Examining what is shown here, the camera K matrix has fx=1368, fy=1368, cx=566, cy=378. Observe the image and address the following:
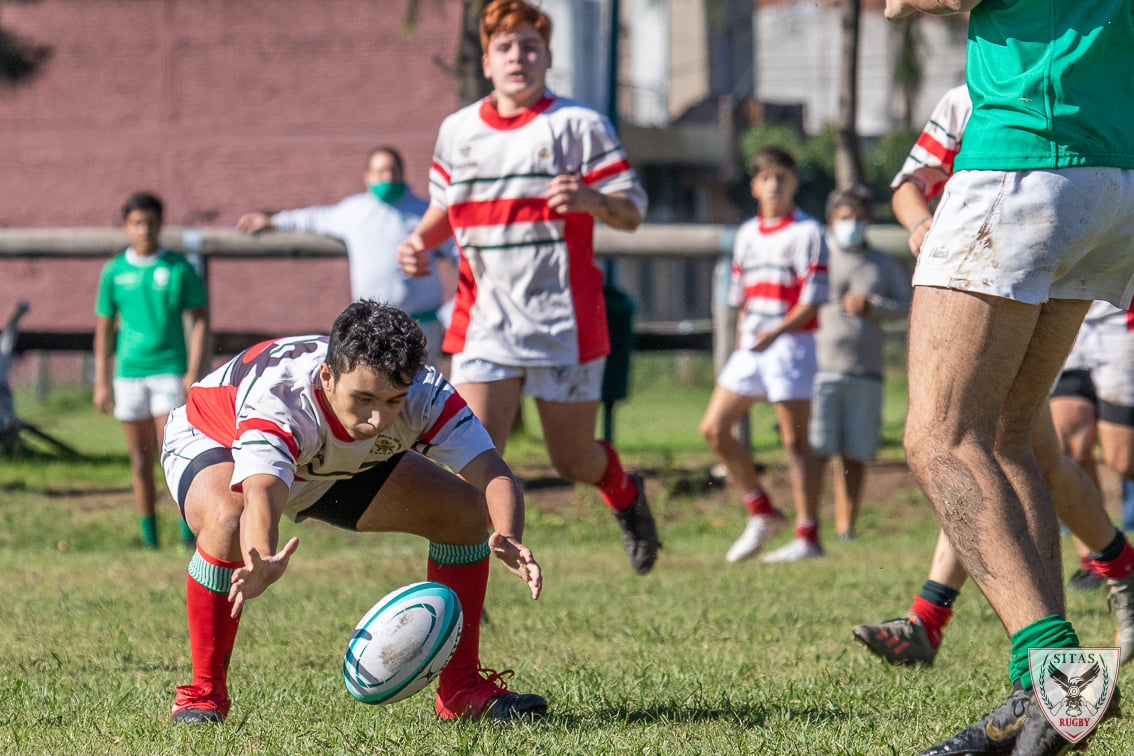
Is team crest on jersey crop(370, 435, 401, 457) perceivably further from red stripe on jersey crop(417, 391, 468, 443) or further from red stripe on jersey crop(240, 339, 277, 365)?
red stripe on jersey crop(240, 339, 277, 365)

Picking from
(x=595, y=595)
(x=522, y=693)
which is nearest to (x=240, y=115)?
(x=595, y=595)

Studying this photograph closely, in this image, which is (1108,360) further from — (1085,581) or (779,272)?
(779,272)

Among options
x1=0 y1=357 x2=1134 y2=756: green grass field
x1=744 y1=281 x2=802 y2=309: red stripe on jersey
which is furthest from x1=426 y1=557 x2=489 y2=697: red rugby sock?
x1=744 y1=281 x2=802 y2=309: red stripe on jersey

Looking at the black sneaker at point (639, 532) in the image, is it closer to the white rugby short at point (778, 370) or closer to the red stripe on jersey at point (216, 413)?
the white rugby short at point (778, 370)

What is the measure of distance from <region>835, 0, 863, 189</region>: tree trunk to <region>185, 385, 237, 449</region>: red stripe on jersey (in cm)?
1574

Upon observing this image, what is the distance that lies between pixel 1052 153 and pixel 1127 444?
459 cm

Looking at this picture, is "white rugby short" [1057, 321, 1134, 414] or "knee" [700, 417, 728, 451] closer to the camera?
"white rugby short" [1057, 321, 1134, 414]

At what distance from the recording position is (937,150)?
411 centimetres

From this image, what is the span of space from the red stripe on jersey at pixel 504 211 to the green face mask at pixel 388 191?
3157 millimetres

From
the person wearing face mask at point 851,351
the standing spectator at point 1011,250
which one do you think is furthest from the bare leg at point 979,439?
the person wearing face mask at point 851,351

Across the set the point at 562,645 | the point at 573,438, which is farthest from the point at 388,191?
the point at 562,645

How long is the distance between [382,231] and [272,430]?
493cm

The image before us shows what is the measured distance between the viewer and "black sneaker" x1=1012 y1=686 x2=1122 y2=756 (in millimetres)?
2794

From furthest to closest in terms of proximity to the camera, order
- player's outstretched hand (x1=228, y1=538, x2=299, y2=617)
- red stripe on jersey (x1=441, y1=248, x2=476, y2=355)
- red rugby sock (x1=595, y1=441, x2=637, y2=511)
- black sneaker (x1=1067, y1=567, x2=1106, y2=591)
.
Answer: black sneaker (x1=1067, y1=567, x2=1106, y2=591) < red rugby sock (x1=595, y1=441, x2=637, y2=511) < red stripe on jersey (x1=441, y1=248, x2=476, y2=355) < player's outstretched hand (x1=228, y1=538, x2=299, y2=617)
